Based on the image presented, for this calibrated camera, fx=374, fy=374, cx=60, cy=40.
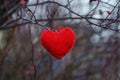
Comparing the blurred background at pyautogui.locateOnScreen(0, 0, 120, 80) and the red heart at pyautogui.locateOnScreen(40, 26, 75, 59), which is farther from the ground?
the red heart at pyautogui.locateOnScreen(40, 26, 75, 59)

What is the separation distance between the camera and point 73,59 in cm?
805

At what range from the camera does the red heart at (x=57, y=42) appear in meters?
2.88

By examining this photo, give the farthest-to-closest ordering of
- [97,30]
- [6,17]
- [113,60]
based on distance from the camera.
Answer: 1. [113,60]
2. [6,17]
3. [97,30]

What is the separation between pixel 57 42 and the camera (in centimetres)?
291

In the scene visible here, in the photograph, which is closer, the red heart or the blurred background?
the red heart

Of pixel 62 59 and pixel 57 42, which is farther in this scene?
pixel 62 59

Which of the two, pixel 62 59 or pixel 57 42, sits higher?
pixel 57 42

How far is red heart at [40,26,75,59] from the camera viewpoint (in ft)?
9.45

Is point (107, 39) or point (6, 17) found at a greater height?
point (6, 17)

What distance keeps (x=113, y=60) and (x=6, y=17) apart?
333 cm

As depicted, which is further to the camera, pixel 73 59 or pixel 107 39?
pixel 73 59

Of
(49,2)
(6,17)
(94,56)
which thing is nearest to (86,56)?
(94,56)

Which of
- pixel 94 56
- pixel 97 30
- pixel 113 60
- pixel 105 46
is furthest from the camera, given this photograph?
pixel 94 56

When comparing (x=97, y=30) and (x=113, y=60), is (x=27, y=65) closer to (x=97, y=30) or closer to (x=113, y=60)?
(x=113, y=60)
